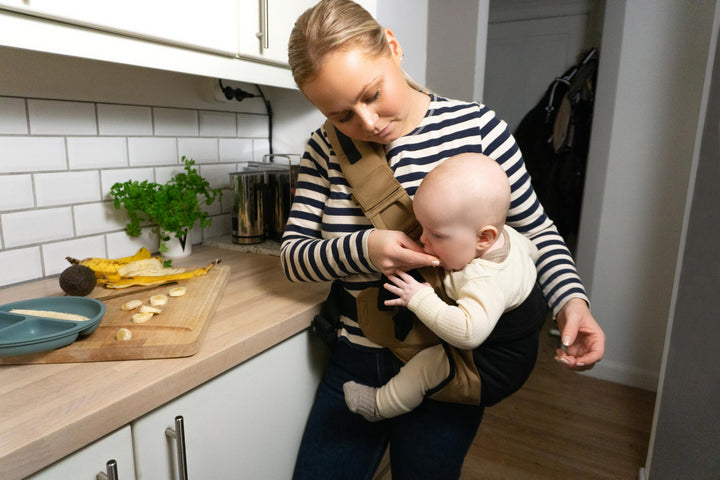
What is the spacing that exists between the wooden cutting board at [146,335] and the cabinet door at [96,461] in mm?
128

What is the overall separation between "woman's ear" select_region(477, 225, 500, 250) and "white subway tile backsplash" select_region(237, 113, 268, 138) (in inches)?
43.5

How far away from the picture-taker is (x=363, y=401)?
0.90m

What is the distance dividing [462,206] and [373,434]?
57 centimetres

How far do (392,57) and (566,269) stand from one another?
0.52 metres

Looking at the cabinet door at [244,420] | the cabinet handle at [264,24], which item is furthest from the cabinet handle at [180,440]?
the cabinet handle at [264,24]

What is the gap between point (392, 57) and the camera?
0.84 m

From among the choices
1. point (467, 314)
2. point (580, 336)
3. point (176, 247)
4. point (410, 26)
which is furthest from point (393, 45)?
point (410, 26)

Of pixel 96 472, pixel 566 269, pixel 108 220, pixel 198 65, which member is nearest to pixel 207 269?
pixel 108 220

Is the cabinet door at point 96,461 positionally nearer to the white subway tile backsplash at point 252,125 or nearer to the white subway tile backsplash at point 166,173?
the white subway tile backsplash at point 166,173

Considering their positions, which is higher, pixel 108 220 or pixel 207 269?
pixel 108 220

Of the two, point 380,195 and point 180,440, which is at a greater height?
point 380,195

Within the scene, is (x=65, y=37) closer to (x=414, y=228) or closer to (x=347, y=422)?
(x=414, y=228)

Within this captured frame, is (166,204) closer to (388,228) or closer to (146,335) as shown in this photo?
(146,335)

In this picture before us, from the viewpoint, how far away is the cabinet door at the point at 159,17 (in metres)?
0.77
